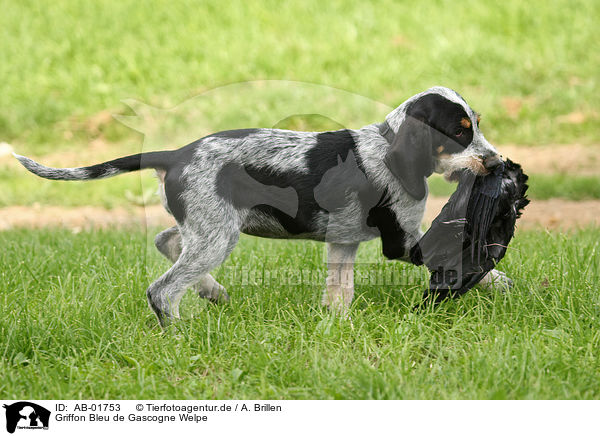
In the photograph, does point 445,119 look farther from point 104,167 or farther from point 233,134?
point 104,167

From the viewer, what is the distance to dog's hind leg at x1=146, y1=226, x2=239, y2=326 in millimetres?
3334

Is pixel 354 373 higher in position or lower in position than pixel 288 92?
lower

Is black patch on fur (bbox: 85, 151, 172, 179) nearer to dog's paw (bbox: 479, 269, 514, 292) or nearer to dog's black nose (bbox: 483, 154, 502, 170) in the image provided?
dog's black nose (bbox: 483, 154, 502, 170)

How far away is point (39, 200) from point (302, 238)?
5.22 m

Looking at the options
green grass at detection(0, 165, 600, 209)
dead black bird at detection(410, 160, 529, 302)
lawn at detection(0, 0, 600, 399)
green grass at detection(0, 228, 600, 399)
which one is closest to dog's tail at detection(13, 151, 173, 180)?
lawn at detection(0, 0, 600, 399)

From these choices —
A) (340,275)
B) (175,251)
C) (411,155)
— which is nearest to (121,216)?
(175,251)

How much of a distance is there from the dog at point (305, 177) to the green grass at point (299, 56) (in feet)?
19.0

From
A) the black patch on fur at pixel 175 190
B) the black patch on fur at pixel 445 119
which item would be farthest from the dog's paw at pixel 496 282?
the black patch on fur at pixel 175 190

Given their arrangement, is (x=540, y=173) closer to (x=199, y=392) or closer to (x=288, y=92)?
(x=288, y=92)

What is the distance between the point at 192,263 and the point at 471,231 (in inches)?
54.6

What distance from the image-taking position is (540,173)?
7789 millimetres
